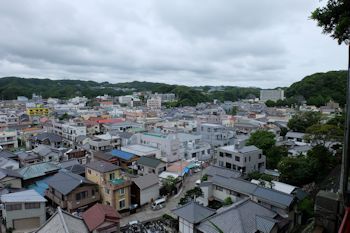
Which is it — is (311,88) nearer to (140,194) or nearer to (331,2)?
(140,194)

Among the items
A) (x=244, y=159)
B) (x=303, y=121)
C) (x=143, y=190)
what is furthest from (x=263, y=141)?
(x=303, y=121)

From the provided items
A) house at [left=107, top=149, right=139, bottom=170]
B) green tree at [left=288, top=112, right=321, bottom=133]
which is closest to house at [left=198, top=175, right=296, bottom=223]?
house at [left=107, top=149, right=139, bottom=170]

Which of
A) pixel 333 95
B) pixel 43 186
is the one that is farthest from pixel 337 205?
pixel 333 95

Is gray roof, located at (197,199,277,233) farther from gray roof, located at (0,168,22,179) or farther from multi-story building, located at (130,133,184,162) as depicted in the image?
gray roof, located at (0,168,22,179)

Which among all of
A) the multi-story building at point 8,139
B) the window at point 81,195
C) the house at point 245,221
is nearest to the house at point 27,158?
the window at point 81,195

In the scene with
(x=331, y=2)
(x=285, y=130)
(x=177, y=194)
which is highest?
(x=331, y=2)

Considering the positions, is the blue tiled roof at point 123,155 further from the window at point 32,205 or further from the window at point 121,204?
the window at point 32,205
